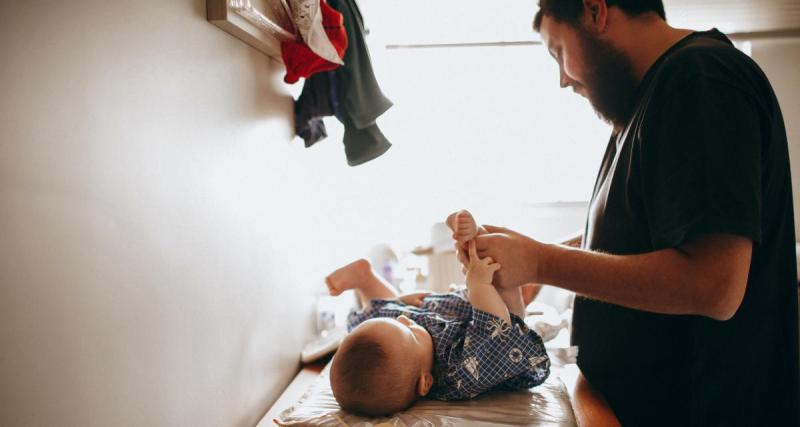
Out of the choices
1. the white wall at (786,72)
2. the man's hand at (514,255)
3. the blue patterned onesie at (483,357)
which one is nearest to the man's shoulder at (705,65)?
the man's hand at (514,255)

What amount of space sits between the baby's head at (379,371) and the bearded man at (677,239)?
345 millimetres

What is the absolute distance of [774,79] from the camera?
2908mm

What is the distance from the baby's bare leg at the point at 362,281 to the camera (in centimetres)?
176

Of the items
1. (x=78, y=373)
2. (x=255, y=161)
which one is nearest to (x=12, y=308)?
(x=78, y=373)

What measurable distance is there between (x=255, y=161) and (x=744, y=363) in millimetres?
1191

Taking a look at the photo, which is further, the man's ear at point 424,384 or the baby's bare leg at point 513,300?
the baby's bare leg at point 513,300

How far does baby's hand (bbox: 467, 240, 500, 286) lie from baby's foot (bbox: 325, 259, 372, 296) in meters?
0.56

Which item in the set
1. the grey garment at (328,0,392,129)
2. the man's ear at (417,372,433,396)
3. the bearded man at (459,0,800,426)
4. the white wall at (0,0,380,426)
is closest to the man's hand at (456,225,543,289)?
the bearded man at (459,0,800,426)

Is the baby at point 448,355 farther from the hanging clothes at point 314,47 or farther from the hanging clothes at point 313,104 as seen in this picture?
the hanging clothes at point 313,104

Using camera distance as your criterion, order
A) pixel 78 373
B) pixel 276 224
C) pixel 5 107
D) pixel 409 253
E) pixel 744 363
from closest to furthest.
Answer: pixel 5 107
pixel 78 373
pixel 744 363
pixel 276 224
pixel 409 253

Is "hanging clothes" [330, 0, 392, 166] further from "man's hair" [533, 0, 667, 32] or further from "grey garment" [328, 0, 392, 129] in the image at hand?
"man's hair" [533, 0, 667, 32]

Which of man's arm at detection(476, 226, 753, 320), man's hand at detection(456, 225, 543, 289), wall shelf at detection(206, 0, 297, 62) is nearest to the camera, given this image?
man's arm at detection(476, 226, 753, 320)

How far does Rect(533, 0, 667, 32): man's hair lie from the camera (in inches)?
43.3

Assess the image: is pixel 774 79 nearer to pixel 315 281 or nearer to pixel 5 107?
pixel 315 281
